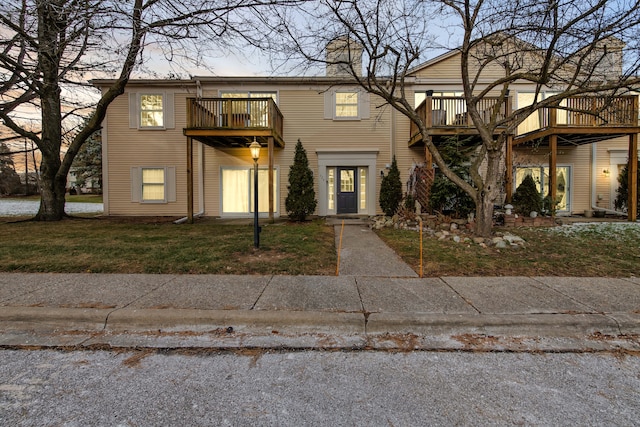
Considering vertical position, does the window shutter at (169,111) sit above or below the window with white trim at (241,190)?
above

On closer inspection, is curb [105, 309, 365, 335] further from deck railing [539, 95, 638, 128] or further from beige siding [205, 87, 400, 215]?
deck railing [539, 95, 638, 128]

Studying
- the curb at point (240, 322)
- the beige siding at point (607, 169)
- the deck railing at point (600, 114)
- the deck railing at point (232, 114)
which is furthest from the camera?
the beige siding at point (607, 169)

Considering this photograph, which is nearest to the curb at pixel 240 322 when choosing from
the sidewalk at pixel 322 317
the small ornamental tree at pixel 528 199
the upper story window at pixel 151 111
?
the sidewalk at pixel 322 317

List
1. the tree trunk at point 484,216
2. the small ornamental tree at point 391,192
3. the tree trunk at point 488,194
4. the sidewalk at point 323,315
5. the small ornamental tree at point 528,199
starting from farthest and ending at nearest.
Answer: the small ornamental tree at point 391,192 < the small ornamental tree at point 528,199 < the tree trunk at point 484,216 < the tree trunk at point 488,194 < the sidewalk at point 323,315

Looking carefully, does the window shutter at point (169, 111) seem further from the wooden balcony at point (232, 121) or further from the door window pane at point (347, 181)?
the door window pane at point (347, 181)

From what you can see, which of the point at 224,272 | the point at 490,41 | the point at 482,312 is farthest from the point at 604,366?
the point at 490,41

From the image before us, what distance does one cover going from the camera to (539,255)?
5.65m

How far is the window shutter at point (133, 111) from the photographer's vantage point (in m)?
12.0

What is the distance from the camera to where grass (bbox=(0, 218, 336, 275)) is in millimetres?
4883

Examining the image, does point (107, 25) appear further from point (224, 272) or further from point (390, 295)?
point (390, 295)

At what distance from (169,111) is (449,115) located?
10.5m

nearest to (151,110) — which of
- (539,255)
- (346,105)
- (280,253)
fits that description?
(346,105)

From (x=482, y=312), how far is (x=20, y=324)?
4.83 meters

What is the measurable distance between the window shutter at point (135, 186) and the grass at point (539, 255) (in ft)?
32.8
